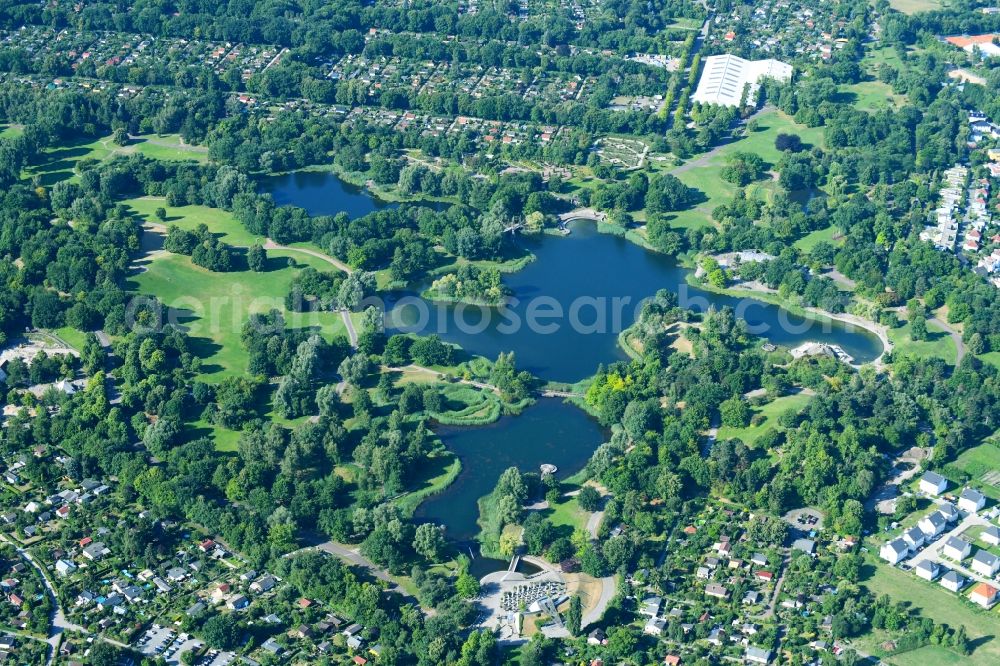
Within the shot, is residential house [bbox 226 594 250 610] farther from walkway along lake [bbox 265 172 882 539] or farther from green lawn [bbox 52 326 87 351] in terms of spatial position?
green lawn [bbox 52 326 87 351]

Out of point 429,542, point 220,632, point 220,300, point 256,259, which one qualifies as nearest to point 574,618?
point 429,542

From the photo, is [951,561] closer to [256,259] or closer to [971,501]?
[971,501]

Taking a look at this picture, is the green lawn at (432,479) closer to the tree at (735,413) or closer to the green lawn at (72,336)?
the tree at (735,413)

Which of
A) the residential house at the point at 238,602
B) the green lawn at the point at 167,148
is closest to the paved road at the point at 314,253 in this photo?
the green lawn at the point at 167,148

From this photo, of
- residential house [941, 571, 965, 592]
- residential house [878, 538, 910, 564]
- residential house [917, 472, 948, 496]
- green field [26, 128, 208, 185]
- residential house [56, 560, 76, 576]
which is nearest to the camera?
residential house [941, 571, 965, 592]

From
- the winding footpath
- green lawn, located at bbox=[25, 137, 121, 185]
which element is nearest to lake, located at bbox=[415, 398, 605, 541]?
the winding footpath
